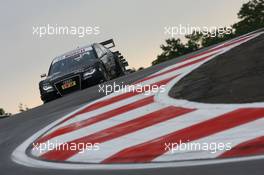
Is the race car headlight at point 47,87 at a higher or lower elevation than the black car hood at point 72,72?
lower

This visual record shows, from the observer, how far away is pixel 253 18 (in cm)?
7162

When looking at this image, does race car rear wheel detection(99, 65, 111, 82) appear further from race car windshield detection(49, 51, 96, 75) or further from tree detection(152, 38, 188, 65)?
tree detection(152, 38, 188, 65)

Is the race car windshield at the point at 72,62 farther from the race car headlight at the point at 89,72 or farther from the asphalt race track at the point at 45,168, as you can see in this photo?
the asphalt race track at the point at 45,168

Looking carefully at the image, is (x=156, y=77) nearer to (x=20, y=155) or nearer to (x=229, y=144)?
(x=20, y=155)

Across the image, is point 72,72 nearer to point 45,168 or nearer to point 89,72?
point 89,72

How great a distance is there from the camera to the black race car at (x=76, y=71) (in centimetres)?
1619

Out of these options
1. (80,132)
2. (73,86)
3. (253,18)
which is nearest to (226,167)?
(80,132)

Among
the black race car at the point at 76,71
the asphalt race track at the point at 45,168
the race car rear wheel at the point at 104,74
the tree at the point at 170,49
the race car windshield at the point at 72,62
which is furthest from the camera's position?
the tree at the point at 170,49

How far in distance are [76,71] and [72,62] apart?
3.59 feet

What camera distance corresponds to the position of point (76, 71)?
1639 centimetres

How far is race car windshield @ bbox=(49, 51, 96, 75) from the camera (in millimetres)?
17094

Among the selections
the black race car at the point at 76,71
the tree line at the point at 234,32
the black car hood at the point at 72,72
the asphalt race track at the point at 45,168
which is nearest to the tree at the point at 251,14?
the tree line at the point at 234,32

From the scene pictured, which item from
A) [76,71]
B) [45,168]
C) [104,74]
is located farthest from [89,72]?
[45,168]

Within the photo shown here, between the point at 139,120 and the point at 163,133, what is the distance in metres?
1.07
